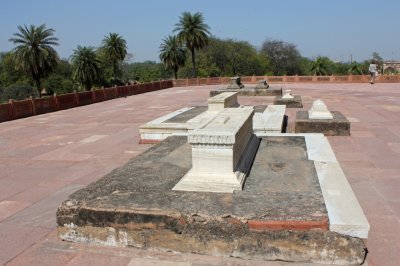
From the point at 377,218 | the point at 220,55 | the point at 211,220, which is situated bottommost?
the point at 377,218

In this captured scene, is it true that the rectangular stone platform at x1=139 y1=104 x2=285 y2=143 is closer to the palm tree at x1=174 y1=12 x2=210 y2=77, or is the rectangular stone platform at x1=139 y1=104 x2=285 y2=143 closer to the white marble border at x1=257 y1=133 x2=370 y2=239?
the white marble border at x1=257 y1=133 x2=370 y2=239

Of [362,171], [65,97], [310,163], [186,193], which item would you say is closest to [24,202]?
[186,193]

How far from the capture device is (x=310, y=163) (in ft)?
17.7

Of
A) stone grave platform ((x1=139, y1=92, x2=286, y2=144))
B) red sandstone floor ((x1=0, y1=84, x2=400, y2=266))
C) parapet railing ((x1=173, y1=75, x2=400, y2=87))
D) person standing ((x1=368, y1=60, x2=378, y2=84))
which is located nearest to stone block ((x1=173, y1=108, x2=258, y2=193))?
red sandstone floor ((x1=0, y1=84, x2=400, y2=266))

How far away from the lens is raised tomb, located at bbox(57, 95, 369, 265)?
3545 millimetres

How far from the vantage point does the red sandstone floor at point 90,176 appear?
378 centimetres

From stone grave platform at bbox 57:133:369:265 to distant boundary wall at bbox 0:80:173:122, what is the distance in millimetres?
13151

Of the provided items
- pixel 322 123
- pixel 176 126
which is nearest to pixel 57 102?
pixel 176 126

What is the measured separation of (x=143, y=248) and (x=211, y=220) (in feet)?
2.58

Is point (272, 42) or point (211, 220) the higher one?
point (272, 42)

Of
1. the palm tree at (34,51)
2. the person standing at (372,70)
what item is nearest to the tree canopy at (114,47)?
the palm tree at (34,51)

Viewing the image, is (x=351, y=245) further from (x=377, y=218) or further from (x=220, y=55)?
(x=220, y=55)

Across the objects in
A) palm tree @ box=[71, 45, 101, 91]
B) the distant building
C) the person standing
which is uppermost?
palm tree @ box=[71, 45, 101, 91]

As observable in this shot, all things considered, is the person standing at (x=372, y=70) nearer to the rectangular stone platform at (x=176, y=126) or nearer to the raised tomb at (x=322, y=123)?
the raised tomb at (x=322, y=123)
